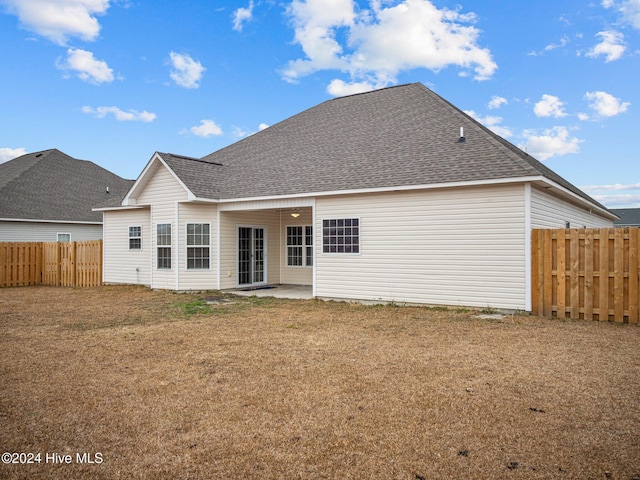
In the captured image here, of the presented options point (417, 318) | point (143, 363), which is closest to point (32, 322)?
point (143, 363)

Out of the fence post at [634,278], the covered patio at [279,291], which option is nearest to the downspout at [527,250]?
the fence post at [634,278]

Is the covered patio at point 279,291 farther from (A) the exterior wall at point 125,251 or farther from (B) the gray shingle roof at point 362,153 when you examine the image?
(A) the exterior wall at point 125,251

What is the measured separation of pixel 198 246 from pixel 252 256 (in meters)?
2.24

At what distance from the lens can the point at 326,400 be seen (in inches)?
175

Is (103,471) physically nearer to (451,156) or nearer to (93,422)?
(93,422)

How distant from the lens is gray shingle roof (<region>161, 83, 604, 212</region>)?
35.8 ft

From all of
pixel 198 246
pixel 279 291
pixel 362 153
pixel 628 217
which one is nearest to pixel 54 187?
pixel 198 246

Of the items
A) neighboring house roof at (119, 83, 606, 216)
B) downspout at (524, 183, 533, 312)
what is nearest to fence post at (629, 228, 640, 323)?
downspout at (524, 183, 533, 312)

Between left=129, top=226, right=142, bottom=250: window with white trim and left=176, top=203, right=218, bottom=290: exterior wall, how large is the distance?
3304mm

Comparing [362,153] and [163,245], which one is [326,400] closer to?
[362,153]

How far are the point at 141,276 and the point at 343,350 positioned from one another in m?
12.8

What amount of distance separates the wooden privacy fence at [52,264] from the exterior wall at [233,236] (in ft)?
22.3

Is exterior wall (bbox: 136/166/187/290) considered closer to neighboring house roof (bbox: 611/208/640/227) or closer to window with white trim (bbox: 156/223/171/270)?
window with white trim (bbox: 156/223/171/270)

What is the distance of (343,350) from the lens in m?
6.62
